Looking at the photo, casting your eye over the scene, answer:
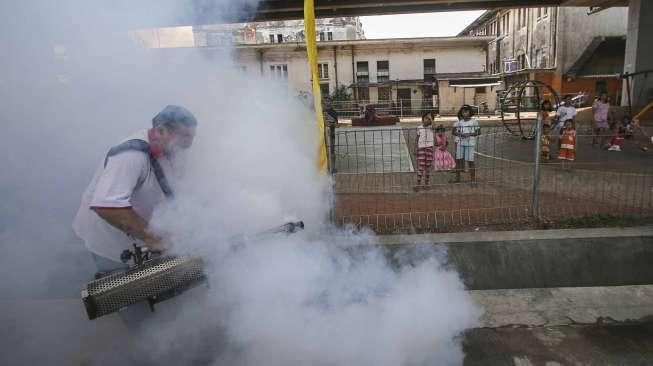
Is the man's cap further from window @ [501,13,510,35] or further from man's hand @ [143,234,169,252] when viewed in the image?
window @ [501,13,510,35]

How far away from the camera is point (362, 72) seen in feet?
107

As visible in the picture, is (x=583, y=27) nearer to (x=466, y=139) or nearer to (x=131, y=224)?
(x=466, y=139)

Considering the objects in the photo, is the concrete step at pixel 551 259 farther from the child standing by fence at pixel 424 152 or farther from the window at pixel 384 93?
the window at pixel 384 93

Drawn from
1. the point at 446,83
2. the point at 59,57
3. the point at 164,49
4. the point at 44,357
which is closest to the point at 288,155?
the point at 164,49

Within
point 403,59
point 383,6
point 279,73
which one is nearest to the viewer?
point 279,73

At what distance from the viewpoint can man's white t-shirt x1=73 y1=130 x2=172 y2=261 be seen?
225cm

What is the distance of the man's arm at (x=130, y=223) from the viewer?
224 cm

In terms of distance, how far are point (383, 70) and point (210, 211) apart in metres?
31.7

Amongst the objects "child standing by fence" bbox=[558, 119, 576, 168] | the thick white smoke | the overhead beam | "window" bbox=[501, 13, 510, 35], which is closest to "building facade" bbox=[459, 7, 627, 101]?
"window" bbox=[501, 13, 510, 35]

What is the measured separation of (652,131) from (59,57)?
13175 mm

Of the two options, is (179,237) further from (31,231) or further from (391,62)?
(391,62)

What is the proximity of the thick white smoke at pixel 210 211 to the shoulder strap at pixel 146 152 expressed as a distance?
12 cm

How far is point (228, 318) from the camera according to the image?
280 cm

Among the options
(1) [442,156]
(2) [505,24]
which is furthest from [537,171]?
(2) [505,24]
